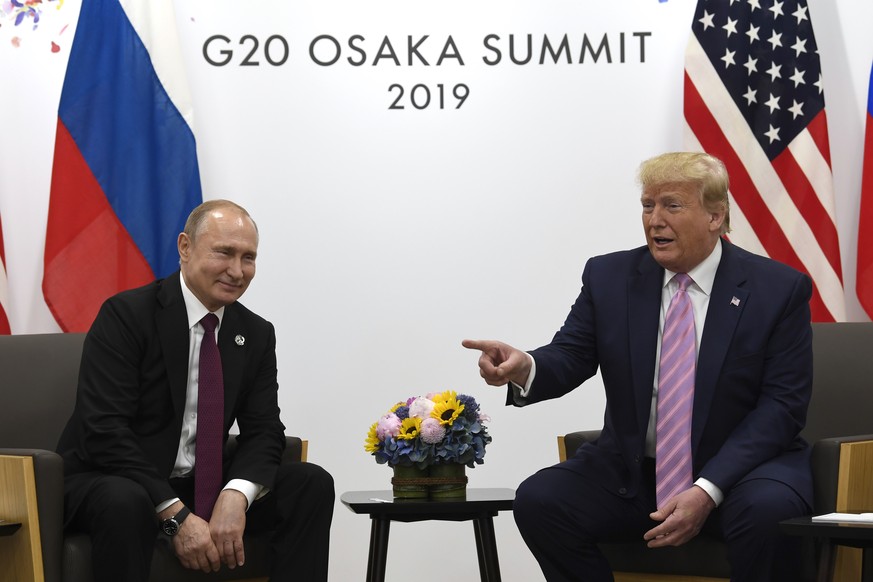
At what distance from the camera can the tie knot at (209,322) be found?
3.44 metres

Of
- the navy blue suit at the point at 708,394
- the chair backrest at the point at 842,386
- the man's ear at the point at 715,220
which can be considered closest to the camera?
the navy blue suit at the point at 708,394

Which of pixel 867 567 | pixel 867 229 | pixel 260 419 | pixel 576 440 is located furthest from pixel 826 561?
pixel 867 229

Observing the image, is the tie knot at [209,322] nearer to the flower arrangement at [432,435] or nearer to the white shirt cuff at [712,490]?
the flower arrangement at [432,435]

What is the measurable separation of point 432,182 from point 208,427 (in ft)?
5.79

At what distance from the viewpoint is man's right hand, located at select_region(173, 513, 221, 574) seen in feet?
9.98

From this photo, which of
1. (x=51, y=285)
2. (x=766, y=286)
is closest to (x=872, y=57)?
(x=766, y=286)

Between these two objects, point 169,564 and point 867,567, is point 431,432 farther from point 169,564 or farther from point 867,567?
point 867,567

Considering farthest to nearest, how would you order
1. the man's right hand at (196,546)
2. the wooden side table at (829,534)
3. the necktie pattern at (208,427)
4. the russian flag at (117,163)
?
the russian flag at (117,163)
the necktie pattern at (208,427)
the man's right hand at (196,546)
the wooden side table at (829,534)

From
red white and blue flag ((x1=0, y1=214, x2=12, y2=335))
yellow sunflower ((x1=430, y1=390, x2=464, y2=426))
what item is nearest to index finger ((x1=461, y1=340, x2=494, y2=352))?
yellow sunflower ((x1=430, y1=390, x2=464, y2=426))

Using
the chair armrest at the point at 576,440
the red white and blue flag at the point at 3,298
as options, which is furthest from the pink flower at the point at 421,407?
the red white and blue flag at the point at 3,298

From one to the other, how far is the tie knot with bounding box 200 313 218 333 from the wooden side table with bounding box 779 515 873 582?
5.87 ft

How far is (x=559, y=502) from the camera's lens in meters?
3.21

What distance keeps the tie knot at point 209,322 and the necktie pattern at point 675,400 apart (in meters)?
1.38

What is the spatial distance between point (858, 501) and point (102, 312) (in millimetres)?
2255
